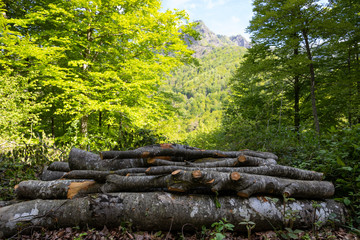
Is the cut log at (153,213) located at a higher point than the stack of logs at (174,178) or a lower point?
lower

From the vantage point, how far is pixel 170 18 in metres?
8.99

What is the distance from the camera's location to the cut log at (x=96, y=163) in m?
3.71

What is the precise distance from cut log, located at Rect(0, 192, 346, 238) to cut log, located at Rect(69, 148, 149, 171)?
0.93 metres

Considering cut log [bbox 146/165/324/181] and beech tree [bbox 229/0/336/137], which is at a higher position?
beech tree [bbox 229/0/336/137]

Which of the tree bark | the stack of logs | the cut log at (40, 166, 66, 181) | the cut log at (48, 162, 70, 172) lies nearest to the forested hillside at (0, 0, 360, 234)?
the cut log at (40, 166, 66, 181)

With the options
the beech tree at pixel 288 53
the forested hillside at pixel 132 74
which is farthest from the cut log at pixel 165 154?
the beech tree at pixel 288 53

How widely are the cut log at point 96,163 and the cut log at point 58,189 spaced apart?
0.55m

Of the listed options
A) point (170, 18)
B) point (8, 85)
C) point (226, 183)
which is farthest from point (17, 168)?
point (170, 18)

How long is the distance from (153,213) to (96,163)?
74.5 inches

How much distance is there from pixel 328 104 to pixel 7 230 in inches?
559

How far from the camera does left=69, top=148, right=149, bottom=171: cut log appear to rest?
3.71 metres

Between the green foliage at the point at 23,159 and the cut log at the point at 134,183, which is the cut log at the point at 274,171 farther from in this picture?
the green foliage at the point at 23,159

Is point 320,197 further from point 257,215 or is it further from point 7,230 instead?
point 7,230

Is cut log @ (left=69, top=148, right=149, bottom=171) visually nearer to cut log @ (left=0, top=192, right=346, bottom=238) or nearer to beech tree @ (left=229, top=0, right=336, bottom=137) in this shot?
cut log @ (left=0, top=192, right=346, bottom=238)
